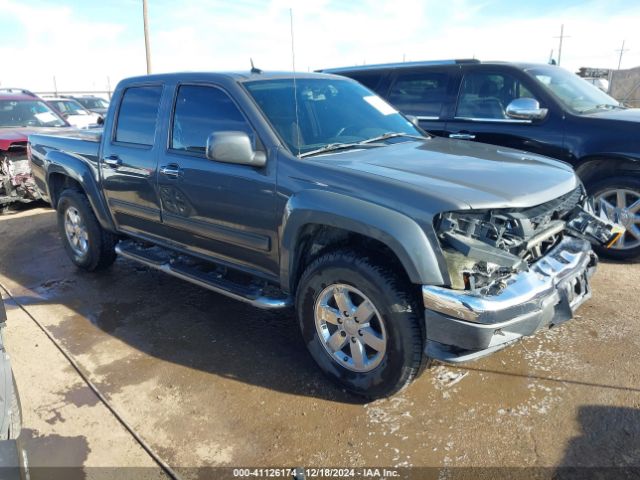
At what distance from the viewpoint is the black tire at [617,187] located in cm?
476

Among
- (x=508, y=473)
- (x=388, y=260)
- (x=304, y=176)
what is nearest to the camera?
(x=508, y=473)

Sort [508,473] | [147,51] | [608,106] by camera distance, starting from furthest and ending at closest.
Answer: [147,51] → [608,106] → [508,473]

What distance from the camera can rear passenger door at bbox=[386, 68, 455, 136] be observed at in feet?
19.0

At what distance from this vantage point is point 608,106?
18.1 feet

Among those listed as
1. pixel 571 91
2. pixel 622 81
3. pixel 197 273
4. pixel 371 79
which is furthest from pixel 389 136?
pixel 622 81

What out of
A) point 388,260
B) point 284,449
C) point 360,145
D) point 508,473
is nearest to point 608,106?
point 360,145

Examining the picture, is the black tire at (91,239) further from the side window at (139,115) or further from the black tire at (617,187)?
the black tire at (617,187)

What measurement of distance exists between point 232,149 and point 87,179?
2.37m

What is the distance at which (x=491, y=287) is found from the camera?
255 centimetres

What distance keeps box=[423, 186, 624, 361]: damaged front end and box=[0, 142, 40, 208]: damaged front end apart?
6.99 metres

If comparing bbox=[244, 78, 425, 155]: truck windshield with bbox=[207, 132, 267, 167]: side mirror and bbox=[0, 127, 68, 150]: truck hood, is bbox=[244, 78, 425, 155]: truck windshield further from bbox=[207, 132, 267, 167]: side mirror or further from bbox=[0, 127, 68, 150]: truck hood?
bbox=[0, 127, 68, 150]: truck hood

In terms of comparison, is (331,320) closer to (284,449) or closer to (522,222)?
(284,449)

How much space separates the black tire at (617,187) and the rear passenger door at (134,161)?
3.98m

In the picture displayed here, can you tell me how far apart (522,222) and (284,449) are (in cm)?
170
